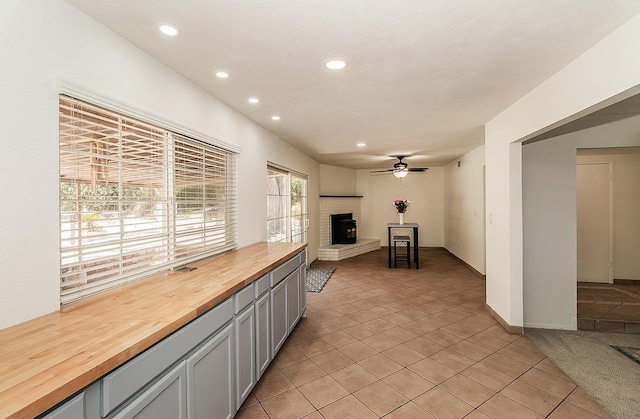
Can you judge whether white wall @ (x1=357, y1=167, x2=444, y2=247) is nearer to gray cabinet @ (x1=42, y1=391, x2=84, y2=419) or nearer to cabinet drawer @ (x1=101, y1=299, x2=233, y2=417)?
cabinet drawer @ (x1=101, y1=299, x2=233, y2=417)

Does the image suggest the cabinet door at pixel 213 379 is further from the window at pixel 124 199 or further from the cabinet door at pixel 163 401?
the window at pixel 124 199

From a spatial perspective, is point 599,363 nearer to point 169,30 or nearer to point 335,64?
point 335,64

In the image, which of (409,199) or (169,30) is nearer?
(169,30)

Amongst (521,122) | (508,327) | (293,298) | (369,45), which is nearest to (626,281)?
(508,327)

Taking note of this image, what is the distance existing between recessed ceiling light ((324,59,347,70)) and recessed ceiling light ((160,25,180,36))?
3.29 feet

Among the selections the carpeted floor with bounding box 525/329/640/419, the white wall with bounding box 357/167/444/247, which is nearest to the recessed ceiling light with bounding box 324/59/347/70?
the carpeted floor with bounding box 525/329/640/419

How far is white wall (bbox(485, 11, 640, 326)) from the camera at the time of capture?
5.85ft

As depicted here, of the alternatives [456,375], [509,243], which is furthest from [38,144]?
[509,243]

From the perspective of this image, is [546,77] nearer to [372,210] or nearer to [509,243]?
[509,243]

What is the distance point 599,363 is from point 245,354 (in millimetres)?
3137

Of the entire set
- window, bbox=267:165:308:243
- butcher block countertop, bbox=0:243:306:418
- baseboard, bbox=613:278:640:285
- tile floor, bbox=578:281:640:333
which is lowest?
tile floor, bbox=578:281:640:333

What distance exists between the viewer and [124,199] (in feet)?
6.23

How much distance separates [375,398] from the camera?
7.31ft

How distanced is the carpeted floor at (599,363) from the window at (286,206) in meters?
3.63
